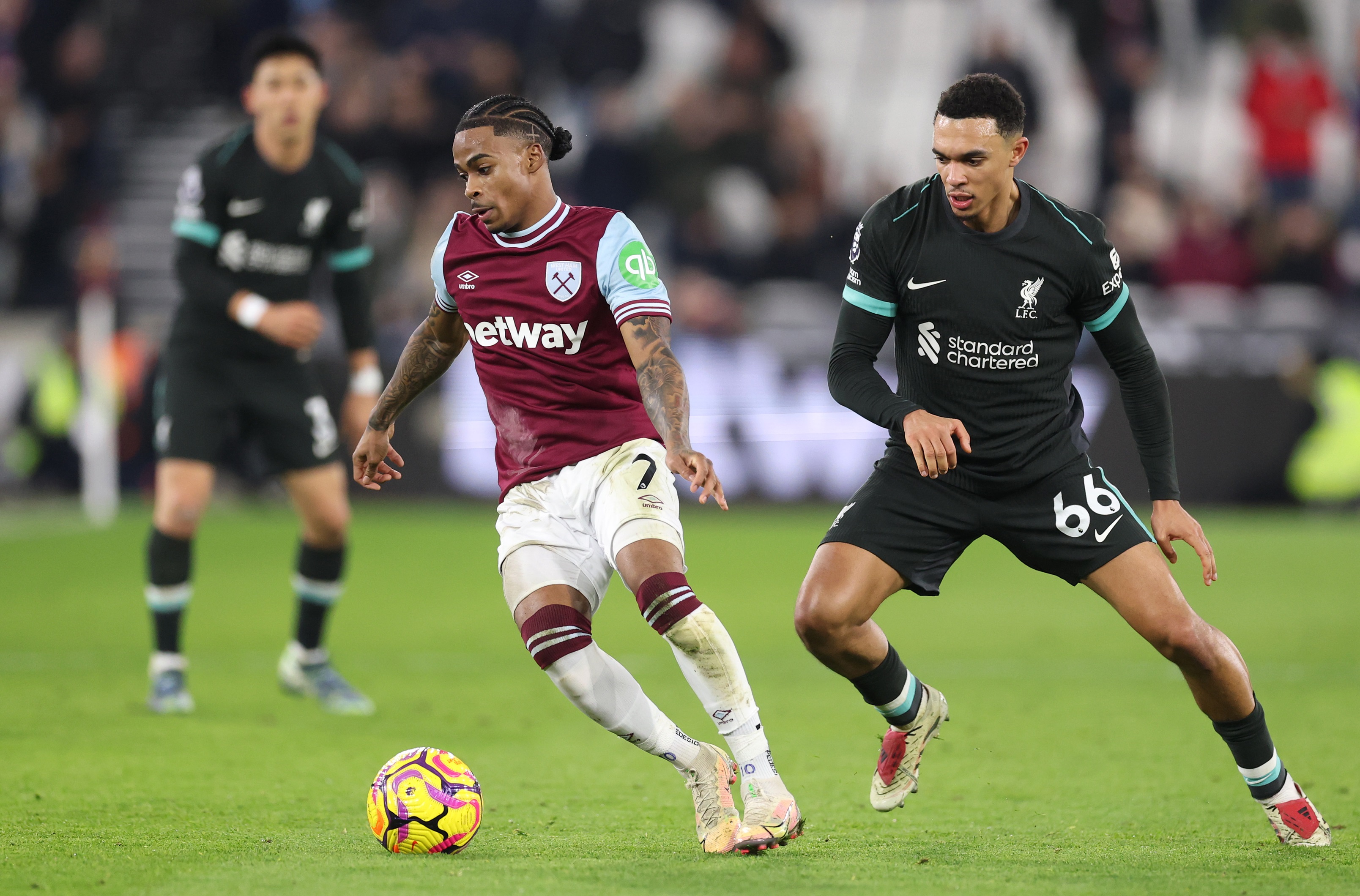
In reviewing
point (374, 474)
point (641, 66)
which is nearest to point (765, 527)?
point (641, 66)

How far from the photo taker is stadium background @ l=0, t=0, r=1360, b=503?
15.0 meters

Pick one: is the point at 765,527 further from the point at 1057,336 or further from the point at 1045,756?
the point at 1057,336

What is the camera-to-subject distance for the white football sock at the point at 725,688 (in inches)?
188

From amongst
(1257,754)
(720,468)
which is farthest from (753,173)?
(1257,754)

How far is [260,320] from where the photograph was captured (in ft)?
23.3

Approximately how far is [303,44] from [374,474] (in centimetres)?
277

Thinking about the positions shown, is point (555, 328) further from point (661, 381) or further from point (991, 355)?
point (991, 355)

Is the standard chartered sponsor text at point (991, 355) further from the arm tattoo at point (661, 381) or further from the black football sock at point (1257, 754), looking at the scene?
the black football sock at point (1257, 754)

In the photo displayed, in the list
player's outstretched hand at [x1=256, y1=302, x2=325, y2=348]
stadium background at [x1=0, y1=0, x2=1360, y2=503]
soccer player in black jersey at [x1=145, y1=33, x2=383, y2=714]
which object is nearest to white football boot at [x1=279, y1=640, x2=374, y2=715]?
soccer player in black jersey at [x1=145, y1=33, x2=383, y2=714]

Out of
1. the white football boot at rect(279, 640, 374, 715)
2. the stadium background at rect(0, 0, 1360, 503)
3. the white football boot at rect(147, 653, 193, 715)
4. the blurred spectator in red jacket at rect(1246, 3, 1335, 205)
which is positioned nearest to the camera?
the white football boot at rect(147, 653, 193, 715)

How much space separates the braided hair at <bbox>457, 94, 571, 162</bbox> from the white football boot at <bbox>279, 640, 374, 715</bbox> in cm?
318

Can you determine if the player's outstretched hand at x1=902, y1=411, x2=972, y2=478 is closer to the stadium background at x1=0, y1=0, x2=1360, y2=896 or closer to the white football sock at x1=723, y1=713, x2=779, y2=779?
the white football sock at x1=723, y1=713, x2=779, y2=779

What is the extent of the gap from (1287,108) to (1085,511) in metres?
13.6

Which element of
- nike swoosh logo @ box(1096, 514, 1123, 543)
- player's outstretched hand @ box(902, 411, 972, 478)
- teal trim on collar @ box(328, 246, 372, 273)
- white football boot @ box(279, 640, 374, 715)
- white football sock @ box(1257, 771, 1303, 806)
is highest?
player's outstretched hand @ box(902, 411, 972, 478)
